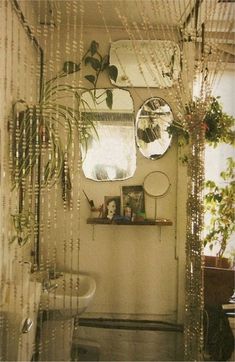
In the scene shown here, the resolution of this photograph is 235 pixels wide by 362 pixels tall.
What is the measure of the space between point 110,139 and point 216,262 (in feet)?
2.29

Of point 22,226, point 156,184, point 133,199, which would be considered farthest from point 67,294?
point 156,184

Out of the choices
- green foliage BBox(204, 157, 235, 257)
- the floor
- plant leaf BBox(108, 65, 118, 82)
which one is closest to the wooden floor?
the floor

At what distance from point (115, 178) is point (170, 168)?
0.78 feet

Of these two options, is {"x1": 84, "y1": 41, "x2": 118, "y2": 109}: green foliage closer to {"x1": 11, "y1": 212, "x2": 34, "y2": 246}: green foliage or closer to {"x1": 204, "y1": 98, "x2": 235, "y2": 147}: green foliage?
{"x1": 204, "y1": 98, "x2": 235, "y2": 147}: green foliage

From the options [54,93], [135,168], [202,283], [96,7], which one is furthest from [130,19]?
[202,283]

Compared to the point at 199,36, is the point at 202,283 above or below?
below

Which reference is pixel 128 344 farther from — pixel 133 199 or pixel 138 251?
pixel 133 199

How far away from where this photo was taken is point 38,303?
4.33ft

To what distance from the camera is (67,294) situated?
4.40ft

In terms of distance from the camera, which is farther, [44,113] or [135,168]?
[135,168]

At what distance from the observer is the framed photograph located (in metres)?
1.41

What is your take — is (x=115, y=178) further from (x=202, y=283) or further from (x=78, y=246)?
(x=202, y=283)

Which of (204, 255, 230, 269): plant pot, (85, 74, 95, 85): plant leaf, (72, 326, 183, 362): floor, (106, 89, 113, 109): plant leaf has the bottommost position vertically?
(72, 326, 183, 362): floor

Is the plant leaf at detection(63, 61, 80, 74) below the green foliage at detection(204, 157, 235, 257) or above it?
above
